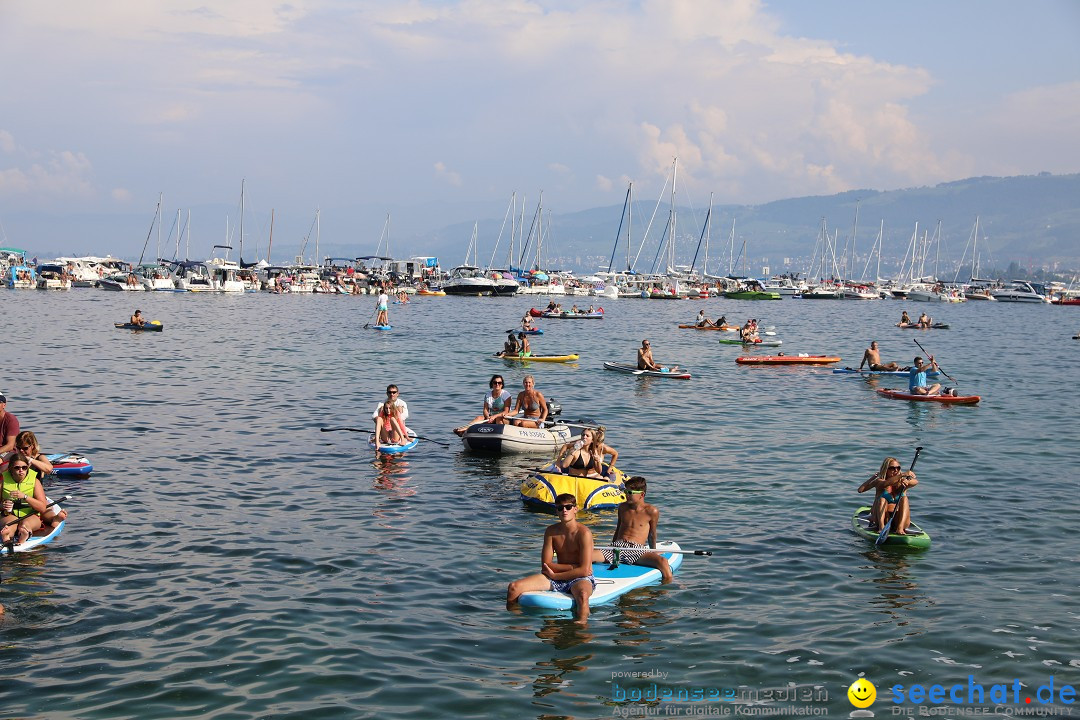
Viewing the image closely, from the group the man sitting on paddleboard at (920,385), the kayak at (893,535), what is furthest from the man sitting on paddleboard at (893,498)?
the man sitting on paddleboard at (920,385)

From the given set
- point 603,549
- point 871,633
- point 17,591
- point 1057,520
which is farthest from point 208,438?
point 1057,520

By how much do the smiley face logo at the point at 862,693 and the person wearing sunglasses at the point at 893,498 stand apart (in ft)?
16.6

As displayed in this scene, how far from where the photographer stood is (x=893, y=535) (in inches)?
589

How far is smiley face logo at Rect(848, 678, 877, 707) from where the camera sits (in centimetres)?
1008

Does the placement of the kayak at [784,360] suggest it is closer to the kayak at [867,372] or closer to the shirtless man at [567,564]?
the kayak at [867,372]

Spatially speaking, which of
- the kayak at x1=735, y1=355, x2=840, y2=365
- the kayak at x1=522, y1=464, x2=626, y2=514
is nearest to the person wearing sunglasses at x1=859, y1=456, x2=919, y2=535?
the kayak at x1=522, y1=464, x2=626, y2=514

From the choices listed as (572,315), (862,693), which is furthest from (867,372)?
(572,315)

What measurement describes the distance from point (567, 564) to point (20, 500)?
8015 millimetres

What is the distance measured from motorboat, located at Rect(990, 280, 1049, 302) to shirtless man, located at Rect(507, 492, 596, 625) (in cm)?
15436

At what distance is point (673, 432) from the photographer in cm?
2581

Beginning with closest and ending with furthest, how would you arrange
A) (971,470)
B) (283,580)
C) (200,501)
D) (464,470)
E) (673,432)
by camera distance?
(283,580)
(200,501)
(464,470)
(971,470)
(673,432)

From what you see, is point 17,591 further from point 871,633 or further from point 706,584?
point 871,633

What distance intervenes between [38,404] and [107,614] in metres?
18.7

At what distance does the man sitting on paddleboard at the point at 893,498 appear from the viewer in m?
15.1
